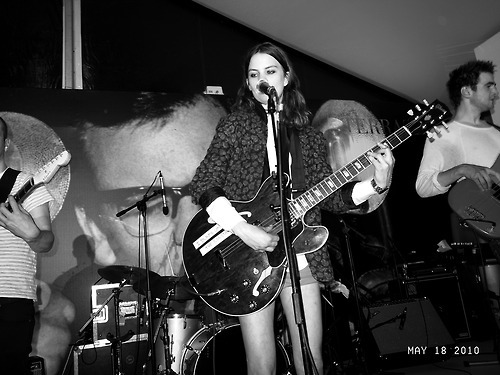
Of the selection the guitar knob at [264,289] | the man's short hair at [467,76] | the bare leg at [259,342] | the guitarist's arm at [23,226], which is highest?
the man's short hair at [467,76]

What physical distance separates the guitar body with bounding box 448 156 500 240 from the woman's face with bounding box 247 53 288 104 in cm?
180

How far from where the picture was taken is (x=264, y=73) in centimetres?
241

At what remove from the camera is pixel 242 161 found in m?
2.39

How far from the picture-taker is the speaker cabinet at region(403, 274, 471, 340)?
5.32 metres

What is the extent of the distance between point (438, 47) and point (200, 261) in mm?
5027

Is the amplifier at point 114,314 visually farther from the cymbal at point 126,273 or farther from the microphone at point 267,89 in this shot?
the microphone at point 267,89

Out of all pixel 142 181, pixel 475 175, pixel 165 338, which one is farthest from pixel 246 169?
pixel 142 181

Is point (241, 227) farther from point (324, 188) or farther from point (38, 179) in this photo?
point (38, 179)

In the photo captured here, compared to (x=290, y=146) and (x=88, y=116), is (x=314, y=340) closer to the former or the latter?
(x=290, y=146)

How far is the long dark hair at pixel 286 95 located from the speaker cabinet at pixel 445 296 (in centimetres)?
372

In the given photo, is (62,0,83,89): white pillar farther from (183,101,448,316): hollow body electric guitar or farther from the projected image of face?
(183,101,448,316): hollow body electric guitar

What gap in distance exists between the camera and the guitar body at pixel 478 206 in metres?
3.15

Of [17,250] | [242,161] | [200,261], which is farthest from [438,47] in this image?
[17,250]

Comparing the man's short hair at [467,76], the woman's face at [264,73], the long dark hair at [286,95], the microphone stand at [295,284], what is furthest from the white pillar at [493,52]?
the microphone stand at [295,284]
